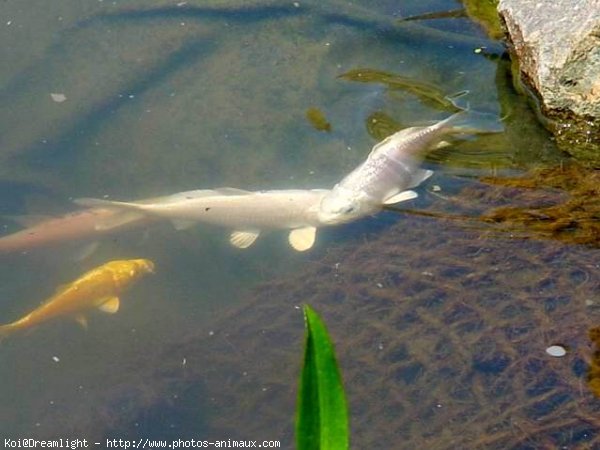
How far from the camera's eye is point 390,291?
3805 mm

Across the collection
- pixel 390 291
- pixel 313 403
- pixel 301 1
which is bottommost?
pixel 390 291

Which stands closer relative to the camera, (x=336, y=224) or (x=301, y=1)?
(x=336, y=224)

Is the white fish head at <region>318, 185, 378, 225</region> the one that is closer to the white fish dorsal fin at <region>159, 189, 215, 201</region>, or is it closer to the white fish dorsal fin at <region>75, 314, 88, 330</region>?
the white fish dorsal fin at <region>159, 189, 215, 201</region>

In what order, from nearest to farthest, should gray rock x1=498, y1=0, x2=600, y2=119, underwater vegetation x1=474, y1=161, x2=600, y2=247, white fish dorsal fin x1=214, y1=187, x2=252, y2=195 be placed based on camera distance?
underwater vegetation x1=474, y1=161, x2=600, y2=247 → white fish dorsal fin x1=214, y1=187, x2=252, y2=195 → gray rock x1=498, y1=0, x2=600, y2=119

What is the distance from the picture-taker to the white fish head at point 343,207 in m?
4.09

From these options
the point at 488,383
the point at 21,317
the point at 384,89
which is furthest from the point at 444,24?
the point at 21,317

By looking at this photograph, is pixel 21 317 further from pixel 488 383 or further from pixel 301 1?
pixel 301 1

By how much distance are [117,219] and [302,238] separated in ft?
2.96

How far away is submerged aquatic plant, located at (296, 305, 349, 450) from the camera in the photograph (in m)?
1.09

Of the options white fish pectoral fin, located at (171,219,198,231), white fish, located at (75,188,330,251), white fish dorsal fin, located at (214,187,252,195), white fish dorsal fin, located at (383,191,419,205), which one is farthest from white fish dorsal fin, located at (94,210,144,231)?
white fish dorsal fin, located at (383,191,419,205)

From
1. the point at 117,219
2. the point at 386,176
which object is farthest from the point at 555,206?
the point at 117,219

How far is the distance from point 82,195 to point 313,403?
3.42m

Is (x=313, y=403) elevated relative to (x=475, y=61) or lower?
elevated

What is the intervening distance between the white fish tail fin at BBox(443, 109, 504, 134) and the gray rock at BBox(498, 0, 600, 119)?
0.28 m
